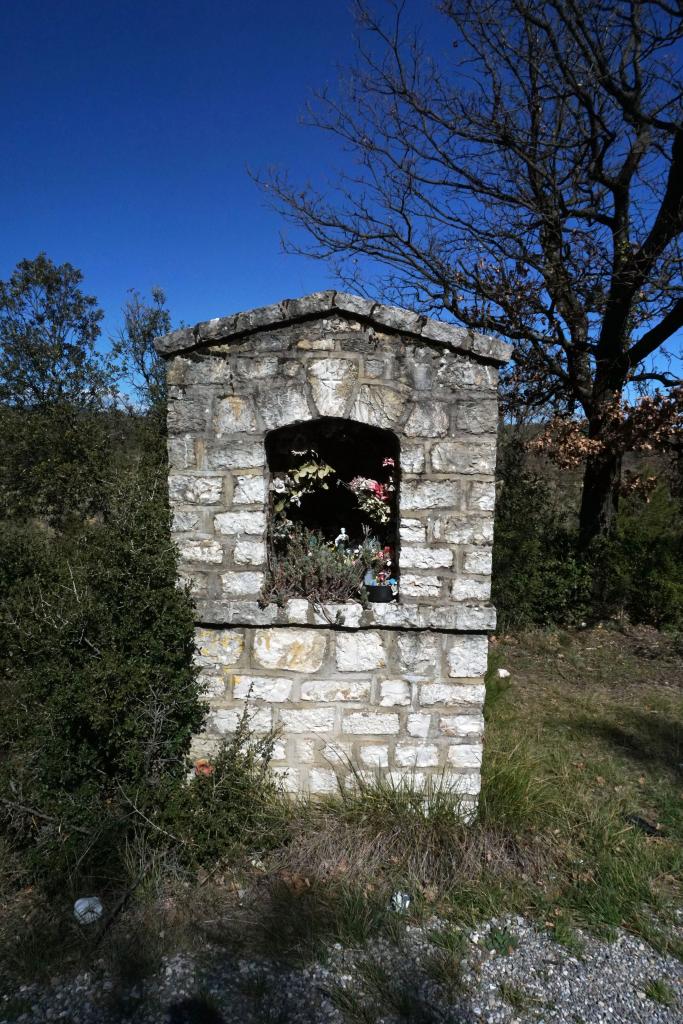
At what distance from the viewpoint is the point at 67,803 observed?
305 cm

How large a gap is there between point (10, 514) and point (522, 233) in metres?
7.63

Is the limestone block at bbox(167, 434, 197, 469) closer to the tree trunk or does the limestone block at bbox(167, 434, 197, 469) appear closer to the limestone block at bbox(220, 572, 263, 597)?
the limestone block at bbox(220, 572, 263, 597)

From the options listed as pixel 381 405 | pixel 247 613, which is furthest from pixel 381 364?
pixel 247 613

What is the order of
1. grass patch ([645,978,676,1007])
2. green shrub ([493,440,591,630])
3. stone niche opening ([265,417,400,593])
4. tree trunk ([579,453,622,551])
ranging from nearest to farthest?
grass patch ([645,978,676,1007]) → stone niche opening ([265,417,400,593]) → green shrub ([493,440,591,630]) → tree trunk ([579,453,622,551])

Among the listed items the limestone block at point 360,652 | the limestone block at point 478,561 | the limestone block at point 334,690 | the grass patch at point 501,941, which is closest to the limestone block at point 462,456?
the limestone block at point 478,561

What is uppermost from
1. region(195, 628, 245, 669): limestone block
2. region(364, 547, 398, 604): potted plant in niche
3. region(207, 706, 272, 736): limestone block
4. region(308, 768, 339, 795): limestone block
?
region(364, 547, 398, 604): potted plant in niche

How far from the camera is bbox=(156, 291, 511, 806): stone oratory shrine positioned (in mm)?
3393

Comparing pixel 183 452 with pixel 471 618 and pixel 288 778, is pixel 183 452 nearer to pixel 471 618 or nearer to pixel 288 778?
pixel 471 618

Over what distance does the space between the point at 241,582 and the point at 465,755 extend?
166 cm

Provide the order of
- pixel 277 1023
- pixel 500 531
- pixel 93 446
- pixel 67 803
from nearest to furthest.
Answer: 1. pixel 277 1023
2. pixel 67 803
3. pixel 500 531
4. pixel 93 446

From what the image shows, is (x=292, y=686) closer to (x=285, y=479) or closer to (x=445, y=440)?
(x=285, y=479)

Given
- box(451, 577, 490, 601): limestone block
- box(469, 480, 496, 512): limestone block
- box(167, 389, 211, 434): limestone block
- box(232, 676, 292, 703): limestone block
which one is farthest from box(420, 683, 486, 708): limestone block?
box(167, 389, 211, 434): limestone block

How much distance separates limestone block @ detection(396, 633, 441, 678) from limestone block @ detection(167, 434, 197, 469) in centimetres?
159

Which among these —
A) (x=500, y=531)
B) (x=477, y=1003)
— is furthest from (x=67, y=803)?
(x=500, y=531)
